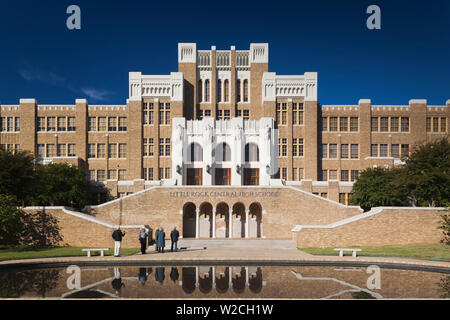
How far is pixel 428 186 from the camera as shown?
3064 centimetres

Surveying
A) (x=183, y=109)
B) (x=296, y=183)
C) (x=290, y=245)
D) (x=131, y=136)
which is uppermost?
(x=183, y=109)

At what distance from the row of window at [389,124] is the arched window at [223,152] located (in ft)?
69.4

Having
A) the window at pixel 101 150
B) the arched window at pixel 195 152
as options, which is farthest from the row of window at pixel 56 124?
the arched window at pixel 195 152

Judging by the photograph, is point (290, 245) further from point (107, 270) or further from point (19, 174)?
point (19, 174)

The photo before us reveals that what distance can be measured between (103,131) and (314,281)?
42.7 m

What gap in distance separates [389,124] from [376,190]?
694 inches

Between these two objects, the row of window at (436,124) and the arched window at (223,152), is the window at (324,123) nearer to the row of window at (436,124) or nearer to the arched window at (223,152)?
the row of window at (436,124)

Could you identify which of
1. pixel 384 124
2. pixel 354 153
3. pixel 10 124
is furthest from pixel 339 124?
pixel 10 124

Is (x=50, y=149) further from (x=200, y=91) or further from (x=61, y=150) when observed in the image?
(x=200, y=91)

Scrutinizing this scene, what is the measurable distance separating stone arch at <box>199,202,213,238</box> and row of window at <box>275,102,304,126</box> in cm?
1731

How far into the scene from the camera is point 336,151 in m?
51.7

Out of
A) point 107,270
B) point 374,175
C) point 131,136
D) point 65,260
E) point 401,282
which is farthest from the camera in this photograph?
point 131,136

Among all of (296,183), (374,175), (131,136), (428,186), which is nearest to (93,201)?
(131,136)

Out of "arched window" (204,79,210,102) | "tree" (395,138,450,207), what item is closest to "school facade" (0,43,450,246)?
"arched window" (204,79,210,102)
